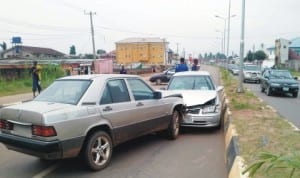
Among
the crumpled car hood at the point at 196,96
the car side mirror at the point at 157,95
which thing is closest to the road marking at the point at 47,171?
the car side mirror at the point at 157,95

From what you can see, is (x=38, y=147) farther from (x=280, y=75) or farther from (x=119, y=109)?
(x=280, y=75)

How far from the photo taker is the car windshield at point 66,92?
19.5 ft

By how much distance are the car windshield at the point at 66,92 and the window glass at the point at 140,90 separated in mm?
1151

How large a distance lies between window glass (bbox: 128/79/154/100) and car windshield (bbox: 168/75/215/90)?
3148 millimetres

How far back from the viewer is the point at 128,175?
18.7 ft

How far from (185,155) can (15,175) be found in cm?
319

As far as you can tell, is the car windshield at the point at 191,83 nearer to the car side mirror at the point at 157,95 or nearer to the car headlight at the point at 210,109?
the car headlight at the point at 210,109

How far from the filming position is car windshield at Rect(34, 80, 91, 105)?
5953 mm

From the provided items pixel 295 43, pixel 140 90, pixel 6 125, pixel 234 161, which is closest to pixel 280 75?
pixel 140 90

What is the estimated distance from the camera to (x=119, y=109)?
253 inches

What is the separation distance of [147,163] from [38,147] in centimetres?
209

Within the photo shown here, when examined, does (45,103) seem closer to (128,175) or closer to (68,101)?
(68,101)

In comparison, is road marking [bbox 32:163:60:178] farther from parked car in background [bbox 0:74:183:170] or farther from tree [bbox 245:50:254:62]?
tree [bbox 245:50:254:62]

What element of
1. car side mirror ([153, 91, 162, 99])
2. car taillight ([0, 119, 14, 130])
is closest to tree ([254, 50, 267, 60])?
car side mirror ([153, 91, 162, 99])
